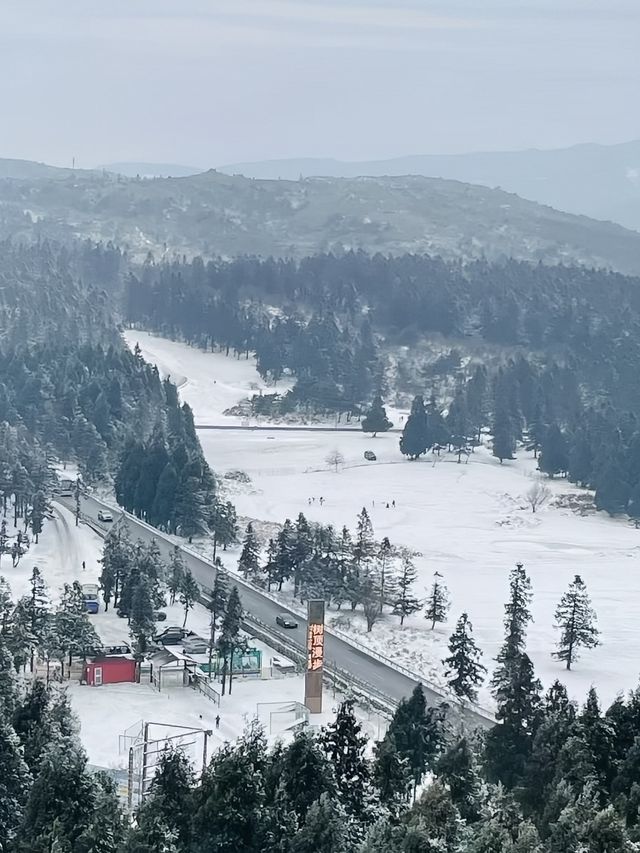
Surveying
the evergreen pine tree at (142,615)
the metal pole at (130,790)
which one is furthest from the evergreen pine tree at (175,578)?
the metal pole at (130,790)

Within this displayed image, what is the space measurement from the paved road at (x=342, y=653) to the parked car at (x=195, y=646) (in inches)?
121

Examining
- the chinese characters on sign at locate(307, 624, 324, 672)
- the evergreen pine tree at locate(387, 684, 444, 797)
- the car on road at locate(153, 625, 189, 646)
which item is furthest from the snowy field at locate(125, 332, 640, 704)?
the evergreen pine tree at locate(387, 684, 444, 797)

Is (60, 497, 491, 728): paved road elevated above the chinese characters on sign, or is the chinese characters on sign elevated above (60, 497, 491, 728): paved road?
the chinese characters on sign

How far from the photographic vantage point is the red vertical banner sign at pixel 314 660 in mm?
40500

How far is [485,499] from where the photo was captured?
268 ft

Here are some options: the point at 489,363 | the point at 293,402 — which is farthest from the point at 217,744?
the point at 489,363

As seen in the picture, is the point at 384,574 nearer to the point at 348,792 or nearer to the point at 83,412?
the point at 348,792

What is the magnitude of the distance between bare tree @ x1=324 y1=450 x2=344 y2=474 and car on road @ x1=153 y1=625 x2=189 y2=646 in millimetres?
42214

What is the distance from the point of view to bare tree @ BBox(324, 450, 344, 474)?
9044 centimetres

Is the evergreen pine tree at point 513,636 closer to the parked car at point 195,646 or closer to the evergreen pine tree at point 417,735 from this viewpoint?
the evergreen pine tree at point 417,735

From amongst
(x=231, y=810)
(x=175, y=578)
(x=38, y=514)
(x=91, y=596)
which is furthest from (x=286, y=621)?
(x=231, y=810)

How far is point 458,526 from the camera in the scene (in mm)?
73062

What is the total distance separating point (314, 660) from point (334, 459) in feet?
167

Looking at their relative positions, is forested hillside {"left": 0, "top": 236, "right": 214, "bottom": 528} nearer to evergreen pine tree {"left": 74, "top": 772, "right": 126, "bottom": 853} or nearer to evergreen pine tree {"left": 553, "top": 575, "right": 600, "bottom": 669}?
evergreen pine tree {"left": 553, "top": 575, "right": 600, "bottom": 669}
